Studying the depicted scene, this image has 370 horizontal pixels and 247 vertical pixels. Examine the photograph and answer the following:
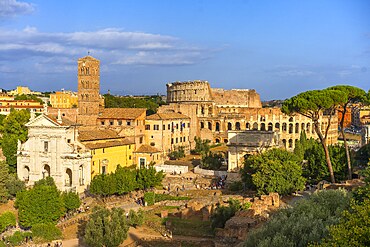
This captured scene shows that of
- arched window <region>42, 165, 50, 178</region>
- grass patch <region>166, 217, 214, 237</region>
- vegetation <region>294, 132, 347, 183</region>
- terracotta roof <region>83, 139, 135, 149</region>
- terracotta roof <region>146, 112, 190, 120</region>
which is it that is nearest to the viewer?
grass patch <region>166, 217, 214, 237</region>

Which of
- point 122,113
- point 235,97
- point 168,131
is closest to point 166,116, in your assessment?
point 168,131

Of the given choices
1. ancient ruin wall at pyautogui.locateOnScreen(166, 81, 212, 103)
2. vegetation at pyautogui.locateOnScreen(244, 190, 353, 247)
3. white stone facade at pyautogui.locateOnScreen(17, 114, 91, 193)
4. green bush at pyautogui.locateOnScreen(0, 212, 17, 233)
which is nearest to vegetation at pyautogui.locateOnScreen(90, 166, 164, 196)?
white stone facade at pyautogui.locateOnScreen(17, 114, 91, 193)

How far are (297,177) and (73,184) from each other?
71.0 ft

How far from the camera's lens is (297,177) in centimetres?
4156

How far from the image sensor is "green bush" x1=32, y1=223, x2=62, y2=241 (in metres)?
34.6

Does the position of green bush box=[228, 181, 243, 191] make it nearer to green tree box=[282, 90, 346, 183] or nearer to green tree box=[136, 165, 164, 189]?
green tree box=[136, 165, 164, 189]

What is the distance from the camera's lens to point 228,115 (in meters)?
91.2

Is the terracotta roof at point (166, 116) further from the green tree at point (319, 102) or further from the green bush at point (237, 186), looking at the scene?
the green tree at point (319, 102)

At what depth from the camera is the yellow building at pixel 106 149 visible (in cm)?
5162

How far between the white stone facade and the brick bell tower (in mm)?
9905

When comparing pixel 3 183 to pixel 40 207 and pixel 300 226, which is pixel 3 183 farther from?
pixel 300 226

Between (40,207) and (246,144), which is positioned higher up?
(246,144)

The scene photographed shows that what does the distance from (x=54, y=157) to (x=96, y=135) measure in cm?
534

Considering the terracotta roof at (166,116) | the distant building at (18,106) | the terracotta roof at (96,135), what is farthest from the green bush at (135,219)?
the distant building at (18,106)
